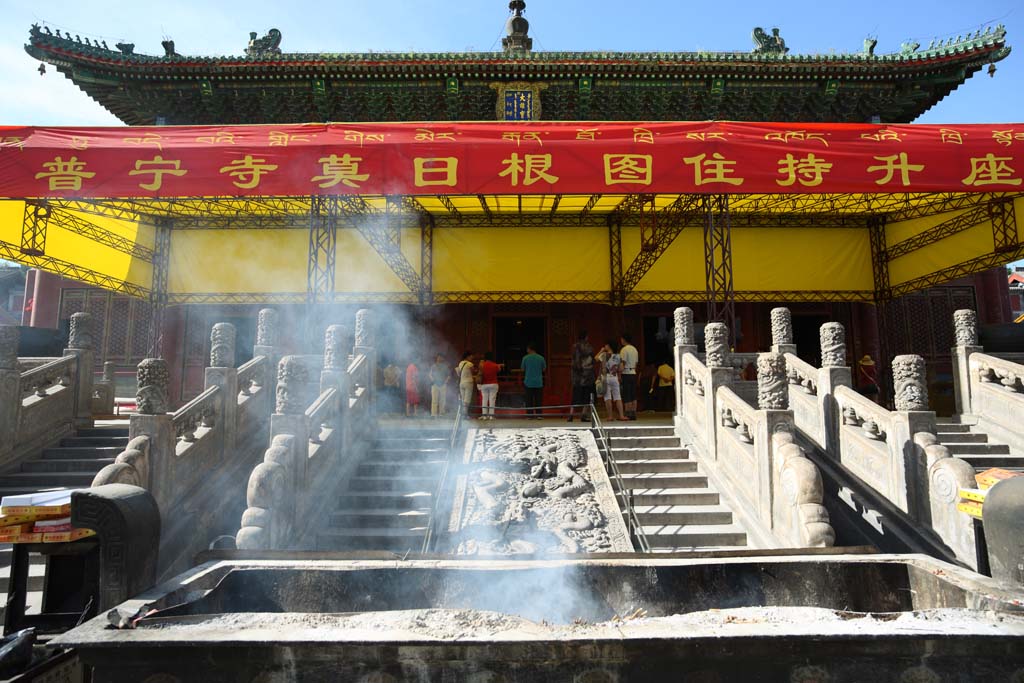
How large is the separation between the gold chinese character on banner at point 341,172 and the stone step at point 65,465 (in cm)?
514

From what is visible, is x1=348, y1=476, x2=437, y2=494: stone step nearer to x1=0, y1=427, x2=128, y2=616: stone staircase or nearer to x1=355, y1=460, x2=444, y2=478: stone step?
x1=355, y1=460, x2=444, y2=478: stone step

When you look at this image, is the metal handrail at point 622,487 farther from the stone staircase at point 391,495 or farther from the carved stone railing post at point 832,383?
the carved stone railing post at point 832,383

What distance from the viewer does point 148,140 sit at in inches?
360

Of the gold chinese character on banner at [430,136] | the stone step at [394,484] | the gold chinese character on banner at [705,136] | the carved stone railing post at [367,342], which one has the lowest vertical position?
the stone step at [394,484]

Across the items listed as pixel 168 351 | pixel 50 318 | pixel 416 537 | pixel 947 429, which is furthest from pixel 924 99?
pixel 50 318

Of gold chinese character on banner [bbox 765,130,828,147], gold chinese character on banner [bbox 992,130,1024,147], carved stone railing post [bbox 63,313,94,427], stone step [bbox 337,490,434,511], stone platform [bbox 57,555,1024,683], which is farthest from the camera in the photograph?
gold chinese character on banner [bbox 992,130,1024,147]

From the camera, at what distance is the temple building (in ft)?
41.1

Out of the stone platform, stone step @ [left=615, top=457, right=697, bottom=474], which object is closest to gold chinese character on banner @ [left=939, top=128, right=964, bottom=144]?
stone step @ [left=615, top=457, right=697, bottom=474]

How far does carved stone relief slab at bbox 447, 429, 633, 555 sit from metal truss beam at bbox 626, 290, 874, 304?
5504 mm

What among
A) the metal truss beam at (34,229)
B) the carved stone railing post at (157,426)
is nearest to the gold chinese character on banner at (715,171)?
the carved stone railing post at (157,426)

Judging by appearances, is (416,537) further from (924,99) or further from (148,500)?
(924,99)

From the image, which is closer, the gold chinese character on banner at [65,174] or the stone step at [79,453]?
the stone step at [79,453]

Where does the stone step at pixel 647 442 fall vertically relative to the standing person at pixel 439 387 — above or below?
below

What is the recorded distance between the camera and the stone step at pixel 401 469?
7.65m
